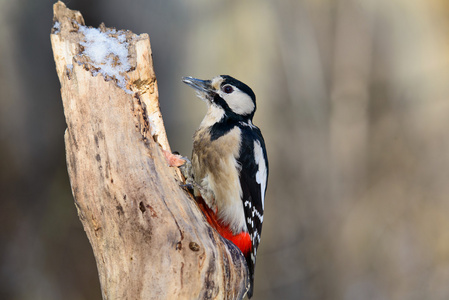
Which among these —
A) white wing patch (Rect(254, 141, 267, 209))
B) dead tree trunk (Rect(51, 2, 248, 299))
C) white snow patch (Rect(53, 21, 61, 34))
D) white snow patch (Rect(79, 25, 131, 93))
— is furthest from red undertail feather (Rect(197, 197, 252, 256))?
white snow patch (Rect(53, 21, 61, 34))

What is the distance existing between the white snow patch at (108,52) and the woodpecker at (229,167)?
1.90 feet

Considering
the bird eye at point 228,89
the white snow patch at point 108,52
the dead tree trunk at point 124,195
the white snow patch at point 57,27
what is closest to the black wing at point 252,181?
the bird eye at point 228,89

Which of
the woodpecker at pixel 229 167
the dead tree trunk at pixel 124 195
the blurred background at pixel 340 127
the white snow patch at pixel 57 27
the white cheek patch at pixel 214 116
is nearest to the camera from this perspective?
the dead tree trunk at pixel 124 195

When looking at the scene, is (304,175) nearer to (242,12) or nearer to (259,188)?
(242,12)

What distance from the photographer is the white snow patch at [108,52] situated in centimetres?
196

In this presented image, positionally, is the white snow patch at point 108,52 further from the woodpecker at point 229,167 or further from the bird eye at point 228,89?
the bird eye at point 228,89

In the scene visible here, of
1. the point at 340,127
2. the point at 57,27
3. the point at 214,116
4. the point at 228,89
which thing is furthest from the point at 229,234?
the point at 340,127

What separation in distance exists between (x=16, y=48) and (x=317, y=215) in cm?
306

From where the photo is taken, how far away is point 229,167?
249 cm

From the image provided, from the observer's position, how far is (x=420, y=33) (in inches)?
186

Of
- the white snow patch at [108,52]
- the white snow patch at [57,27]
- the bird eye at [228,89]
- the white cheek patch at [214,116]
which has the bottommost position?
the white cheek patch at [214,116]

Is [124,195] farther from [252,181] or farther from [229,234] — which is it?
[252,181]

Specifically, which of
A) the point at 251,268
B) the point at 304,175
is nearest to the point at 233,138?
the point at 251,268

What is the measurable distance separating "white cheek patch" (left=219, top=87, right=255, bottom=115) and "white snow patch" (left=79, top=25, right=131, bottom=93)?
73cm
